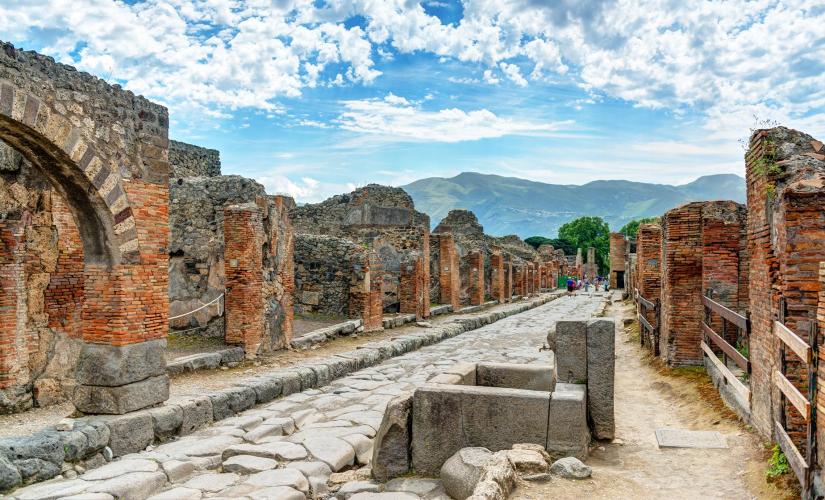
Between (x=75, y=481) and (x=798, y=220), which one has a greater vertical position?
(x=798, y=220)

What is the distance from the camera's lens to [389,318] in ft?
58.6

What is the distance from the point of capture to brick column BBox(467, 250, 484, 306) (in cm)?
2591

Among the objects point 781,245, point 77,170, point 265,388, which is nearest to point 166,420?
point 265,388

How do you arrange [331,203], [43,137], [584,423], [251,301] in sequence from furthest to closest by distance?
[331,203]
[251,301]
[43,137]
[584,423]

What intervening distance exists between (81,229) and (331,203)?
594 inches

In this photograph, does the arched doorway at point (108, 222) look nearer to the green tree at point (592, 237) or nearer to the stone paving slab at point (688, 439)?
the stone paving slab at point (688, 439)

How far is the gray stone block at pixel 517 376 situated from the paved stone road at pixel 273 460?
1.62 metres

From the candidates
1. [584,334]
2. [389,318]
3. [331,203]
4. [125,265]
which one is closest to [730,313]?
[584,334]

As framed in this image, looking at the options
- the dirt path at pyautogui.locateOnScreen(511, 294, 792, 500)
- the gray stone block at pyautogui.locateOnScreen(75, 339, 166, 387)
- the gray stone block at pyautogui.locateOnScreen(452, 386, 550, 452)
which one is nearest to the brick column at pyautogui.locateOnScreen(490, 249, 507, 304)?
the dirt path at pyautogui.locateOnScreen(511, 294, 792, 500)

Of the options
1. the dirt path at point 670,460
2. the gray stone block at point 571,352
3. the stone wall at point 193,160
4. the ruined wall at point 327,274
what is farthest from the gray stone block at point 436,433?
the stone wall at point 193,160

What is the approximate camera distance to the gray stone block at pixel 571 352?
6.67 m

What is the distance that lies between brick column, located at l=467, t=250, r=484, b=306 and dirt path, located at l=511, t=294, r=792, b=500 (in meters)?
16.7

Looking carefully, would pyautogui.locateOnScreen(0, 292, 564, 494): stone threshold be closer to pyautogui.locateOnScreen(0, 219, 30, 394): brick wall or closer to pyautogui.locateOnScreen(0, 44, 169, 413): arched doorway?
pyautogui.locateOnScreen(0, 44, 169, 413): arched doorway

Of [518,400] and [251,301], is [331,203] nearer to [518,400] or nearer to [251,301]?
[251,301]
